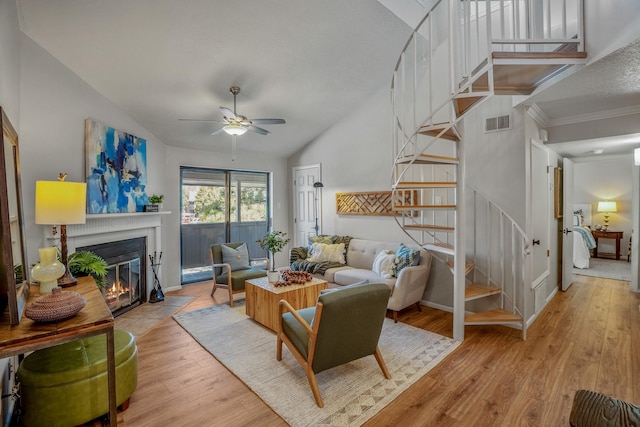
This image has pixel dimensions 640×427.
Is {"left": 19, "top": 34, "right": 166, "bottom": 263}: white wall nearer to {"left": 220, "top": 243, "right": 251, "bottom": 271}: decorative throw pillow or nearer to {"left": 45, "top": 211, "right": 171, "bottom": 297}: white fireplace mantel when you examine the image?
{"left": 45, "top": 211, "right": 171, "bottom": 297}: white fireplace mantel

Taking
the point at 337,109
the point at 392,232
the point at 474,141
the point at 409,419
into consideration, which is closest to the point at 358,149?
the point at 337,109

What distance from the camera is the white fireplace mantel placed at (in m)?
3.24

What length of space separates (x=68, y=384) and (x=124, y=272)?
2481 millimetres

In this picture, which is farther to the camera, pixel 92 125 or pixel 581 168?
pixel 581 168

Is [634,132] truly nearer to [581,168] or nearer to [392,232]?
[392,232]

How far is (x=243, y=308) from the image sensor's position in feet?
13.7

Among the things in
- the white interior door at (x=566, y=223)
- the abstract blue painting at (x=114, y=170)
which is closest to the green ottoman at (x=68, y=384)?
the abstract blue painting at (x=114, y=170)

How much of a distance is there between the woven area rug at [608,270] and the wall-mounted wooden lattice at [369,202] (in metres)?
4.18

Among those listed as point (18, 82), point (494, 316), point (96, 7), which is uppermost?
point (96, 7)

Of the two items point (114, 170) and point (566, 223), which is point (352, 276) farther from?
point (566, 223)

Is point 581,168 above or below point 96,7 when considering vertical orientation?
below

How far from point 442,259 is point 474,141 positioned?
1.56 m

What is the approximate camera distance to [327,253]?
5023 mm

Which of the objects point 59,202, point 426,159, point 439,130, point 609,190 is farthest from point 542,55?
point 609,190
